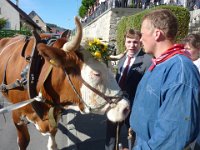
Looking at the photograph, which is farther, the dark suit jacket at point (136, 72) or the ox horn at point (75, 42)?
the dark suit jacket at point (136, 72)

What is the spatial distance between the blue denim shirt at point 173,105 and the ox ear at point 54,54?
4.11ft

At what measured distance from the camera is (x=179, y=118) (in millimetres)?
1324

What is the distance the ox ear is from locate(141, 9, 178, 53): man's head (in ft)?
3.77

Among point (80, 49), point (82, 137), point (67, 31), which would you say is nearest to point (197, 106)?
point (80, 49)

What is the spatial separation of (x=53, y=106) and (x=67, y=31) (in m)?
1.20

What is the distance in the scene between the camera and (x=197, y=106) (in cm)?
135

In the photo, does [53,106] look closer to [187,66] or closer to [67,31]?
[67,31]

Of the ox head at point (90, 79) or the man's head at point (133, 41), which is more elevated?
the man's head at point (133, 41)

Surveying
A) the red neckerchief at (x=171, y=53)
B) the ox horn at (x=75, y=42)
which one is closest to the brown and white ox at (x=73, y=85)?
the ox horn at (x=75, y=42)

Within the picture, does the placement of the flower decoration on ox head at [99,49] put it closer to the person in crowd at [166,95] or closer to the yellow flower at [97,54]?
the yellow flower at [97,54]

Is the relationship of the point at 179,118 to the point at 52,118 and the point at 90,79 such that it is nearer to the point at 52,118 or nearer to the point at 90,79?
the point at 90,79

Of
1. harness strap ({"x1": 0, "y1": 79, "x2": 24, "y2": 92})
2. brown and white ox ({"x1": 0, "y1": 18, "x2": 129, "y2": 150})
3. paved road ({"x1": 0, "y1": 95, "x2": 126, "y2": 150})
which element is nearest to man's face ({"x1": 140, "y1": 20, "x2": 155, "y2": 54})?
brown and white ox ({"x1": 0, "y1": 18, "x2": 129, "y2": 150})

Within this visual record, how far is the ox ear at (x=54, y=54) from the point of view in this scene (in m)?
2.52

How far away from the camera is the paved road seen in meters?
4.50
